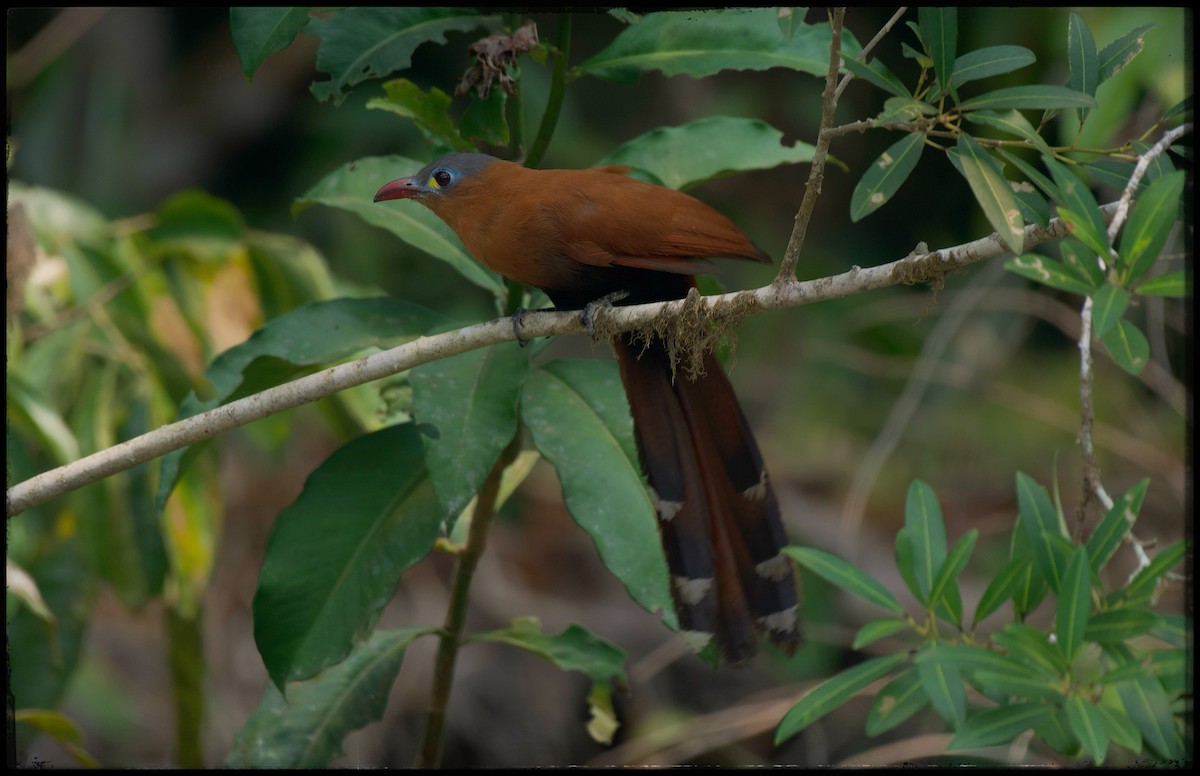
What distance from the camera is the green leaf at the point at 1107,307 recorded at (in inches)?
44.2

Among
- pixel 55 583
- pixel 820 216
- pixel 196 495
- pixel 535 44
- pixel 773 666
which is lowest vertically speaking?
pixel 773 666

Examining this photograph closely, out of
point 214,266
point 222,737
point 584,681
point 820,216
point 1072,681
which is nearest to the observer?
point 1072,681

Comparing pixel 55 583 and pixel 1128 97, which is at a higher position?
pixel 1128 97

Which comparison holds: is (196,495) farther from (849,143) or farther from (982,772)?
(849,143)

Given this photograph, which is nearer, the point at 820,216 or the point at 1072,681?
the point at 1072,681

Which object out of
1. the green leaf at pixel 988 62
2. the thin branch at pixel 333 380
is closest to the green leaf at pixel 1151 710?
the thin branch at pixel 333 380

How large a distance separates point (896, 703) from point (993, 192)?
2.09 ft

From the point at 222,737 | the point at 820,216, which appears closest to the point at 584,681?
the point at 222,737

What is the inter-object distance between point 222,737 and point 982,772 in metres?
2.69

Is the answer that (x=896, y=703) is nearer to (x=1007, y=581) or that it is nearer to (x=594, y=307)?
(x=1007, y=581)

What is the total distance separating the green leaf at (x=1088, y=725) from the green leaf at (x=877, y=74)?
72cm

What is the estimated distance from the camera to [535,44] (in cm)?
160

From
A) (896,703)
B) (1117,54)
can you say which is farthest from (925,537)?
(1117,54)

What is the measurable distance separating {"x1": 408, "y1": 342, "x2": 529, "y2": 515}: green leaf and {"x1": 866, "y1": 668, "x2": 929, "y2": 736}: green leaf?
0.61m
